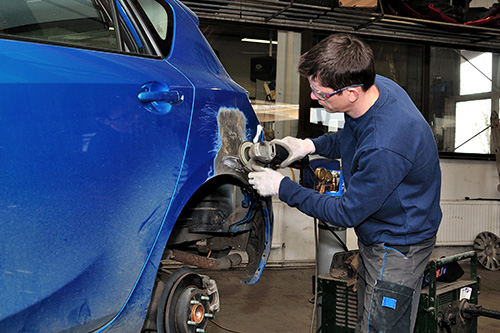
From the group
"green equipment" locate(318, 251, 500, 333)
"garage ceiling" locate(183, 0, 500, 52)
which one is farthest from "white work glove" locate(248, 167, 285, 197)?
"garage ceiling" locate(183, 0, 500, 52)

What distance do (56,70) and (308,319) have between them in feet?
10.2

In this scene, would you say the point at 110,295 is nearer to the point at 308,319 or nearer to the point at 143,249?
the point at 143,249

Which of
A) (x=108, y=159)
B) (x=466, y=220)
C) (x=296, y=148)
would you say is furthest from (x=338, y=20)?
(x=108, y=159)

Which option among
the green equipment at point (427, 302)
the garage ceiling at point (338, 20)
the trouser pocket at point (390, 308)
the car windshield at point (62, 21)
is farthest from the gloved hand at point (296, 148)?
the garage ceiling at point (338, 20)

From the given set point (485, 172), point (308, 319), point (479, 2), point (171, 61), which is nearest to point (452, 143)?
point (485, 172)

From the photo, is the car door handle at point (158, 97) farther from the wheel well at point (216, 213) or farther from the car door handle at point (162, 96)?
the wheel well at point (216, 213)

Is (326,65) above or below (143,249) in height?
above

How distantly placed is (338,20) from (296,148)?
152 inches

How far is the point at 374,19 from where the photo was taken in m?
5.48

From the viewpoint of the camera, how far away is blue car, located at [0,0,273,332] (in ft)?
3.77

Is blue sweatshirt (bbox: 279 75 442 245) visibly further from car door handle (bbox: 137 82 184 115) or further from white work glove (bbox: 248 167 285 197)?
car door handle (bbox: 137 82 184 115)

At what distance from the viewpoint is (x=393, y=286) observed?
6.13 feet

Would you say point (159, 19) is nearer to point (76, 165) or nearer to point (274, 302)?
point (76, 165)

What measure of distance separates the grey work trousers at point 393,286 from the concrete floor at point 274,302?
1.53 m
